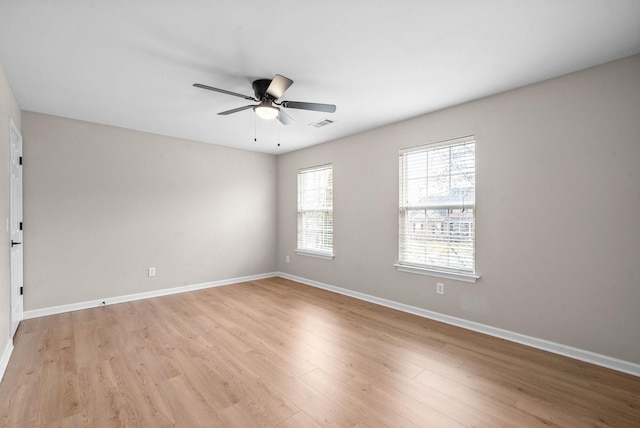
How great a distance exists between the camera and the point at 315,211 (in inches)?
213

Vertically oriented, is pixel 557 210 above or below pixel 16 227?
above

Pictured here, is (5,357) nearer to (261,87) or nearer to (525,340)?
(261,87)

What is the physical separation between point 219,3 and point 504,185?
303 cm

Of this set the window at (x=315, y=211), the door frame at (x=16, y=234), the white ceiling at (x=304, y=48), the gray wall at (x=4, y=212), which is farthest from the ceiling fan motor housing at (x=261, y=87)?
the door frame at (x=16, y=234)

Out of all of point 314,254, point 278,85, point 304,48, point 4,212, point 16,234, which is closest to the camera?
point 304,48

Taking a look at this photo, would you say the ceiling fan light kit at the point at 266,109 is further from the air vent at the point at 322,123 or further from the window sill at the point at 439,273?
the window sill at the point at 439,273

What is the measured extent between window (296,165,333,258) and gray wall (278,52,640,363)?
1.65 m

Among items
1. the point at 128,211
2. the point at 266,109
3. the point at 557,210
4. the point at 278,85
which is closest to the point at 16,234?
the point at 128,211

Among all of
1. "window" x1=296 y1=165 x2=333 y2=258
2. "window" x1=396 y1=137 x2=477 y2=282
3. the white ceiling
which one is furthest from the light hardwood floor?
the white ceiling

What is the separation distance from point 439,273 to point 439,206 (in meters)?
0.82

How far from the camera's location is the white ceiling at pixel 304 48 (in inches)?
73.9

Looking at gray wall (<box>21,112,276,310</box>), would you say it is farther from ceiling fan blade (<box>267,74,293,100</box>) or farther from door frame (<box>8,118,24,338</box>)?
ceiling fan blade (<box>267,74,293,100</box>)

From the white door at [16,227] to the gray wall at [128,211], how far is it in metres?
0.14

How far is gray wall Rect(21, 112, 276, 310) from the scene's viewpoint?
3752 millimetres
